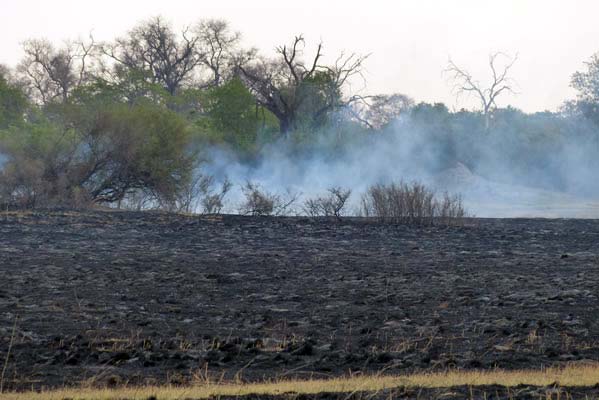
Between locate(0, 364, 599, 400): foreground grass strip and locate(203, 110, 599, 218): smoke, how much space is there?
3258cm

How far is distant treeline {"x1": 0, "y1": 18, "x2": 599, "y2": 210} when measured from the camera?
3391 cm

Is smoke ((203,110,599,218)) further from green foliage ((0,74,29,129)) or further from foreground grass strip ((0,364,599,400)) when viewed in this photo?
foreground grass strip ((0,364,599,400))

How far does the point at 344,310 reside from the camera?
43.2 feet

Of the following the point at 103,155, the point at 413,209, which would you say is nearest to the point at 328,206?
the point at 413,209

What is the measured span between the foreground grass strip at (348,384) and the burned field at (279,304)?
0.57m

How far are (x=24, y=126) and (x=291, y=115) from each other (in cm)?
1809

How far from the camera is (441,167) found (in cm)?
5228

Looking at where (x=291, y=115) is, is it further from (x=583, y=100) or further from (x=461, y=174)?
(x=583, y=100)

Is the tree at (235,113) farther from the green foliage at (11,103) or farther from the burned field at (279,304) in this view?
the burned field at (279,304)

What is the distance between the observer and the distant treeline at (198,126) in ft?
111

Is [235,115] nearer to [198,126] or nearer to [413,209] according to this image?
[198,126]

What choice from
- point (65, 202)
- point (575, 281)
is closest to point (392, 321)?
point (575, 281)

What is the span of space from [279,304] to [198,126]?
3662cm

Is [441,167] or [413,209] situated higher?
[441,167]
